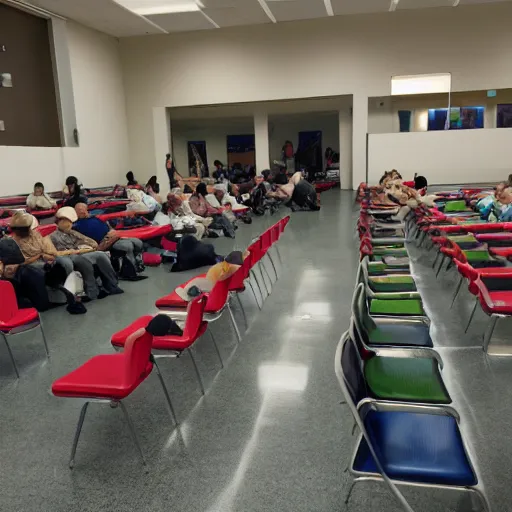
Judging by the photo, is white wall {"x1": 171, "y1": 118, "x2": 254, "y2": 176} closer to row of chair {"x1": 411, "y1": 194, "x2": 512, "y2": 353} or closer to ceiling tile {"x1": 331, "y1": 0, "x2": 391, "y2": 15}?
ceiling tile {"x1": 331, "y1": 0, "x2": 391, "y2": 15}

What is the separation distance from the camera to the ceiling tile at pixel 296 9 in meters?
14.8

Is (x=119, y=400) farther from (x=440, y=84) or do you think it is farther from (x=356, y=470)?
(x=440, y=84)

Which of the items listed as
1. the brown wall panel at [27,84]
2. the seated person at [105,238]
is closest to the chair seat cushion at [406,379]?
the seated person at [105,238]

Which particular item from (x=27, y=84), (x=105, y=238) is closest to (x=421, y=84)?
(x=27, y=84)

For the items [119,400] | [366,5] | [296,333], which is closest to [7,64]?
[366,5]

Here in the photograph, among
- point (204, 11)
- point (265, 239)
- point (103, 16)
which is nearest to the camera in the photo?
point (265, 239)

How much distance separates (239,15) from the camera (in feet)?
52.5

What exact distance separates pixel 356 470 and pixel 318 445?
83cm

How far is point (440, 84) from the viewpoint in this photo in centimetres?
1672

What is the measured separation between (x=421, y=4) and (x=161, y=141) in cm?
1005

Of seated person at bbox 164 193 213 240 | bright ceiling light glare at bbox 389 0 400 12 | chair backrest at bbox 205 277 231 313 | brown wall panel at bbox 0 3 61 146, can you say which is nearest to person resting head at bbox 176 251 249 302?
chair backrest at bbox 205 277 231 313

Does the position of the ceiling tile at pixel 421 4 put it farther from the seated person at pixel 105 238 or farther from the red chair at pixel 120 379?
the red chair at pixel 120 379

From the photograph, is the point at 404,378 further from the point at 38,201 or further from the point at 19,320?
the point at 38,201

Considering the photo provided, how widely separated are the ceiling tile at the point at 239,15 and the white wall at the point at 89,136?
4.14 m
